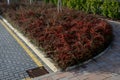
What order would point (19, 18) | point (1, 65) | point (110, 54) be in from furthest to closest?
1. point (19, 18)
2. point (110, 54)
3. point (1, 65)

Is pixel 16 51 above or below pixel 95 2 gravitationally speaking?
below

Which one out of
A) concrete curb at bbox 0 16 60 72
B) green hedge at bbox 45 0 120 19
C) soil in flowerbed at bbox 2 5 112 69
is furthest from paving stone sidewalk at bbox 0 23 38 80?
green hedge at bbox 45 0 120 19

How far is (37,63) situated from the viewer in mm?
6352

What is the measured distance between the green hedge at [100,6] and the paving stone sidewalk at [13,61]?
19.2 ft

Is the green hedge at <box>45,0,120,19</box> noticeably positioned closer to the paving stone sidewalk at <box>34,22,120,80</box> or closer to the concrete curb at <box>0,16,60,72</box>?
the concrete curb at <box>0,16,60,72</box>

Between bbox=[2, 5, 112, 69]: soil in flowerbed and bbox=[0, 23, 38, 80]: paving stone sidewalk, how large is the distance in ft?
1.97

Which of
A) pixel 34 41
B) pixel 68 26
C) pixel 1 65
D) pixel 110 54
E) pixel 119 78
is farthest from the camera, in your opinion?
pixel 68 26

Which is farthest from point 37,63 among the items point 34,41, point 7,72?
point 34,41

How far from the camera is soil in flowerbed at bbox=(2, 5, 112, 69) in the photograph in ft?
20.4

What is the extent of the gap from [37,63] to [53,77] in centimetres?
104

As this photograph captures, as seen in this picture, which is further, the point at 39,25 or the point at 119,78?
the point at 39,25

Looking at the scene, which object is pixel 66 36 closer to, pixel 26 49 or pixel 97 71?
pixel 26 49

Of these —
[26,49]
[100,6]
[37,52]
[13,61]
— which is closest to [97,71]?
[37,52]

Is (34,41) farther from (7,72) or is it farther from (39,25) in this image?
(7,72)
